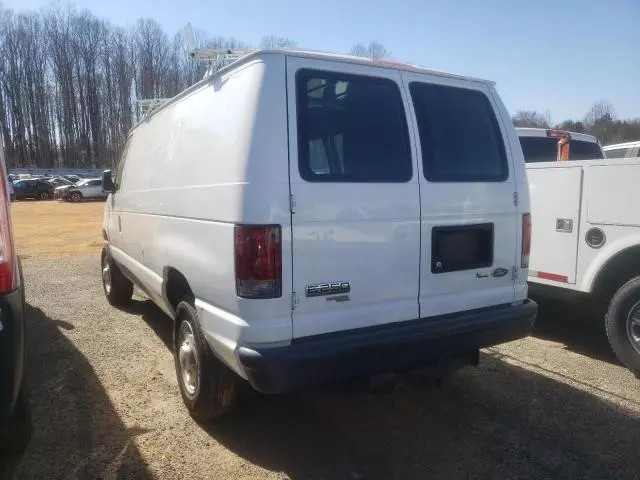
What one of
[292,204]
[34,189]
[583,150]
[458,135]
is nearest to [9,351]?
[292,204]

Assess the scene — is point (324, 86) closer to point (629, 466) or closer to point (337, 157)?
point (337, 157)

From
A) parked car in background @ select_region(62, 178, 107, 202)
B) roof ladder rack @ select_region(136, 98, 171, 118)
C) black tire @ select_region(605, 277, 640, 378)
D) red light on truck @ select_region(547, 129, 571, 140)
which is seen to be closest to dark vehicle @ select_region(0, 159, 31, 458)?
roof ladder rack @ select_region(136, 98, 171, 118)

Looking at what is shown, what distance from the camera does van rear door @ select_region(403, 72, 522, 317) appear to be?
3.12 metres

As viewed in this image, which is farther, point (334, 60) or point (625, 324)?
point (625, 324)

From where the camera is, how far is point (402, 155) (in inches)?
120

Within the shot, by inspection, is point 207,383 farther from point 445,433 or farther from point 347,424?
point 445,433

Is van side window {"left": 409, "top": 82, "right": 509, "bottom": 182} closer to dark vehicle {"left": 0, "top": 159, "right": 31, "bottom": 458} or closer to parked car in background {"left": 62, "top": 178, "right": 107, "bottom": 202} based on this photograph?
dark vehicle {"left": 0, "top": 159, "right": 31, "bottom": 458}

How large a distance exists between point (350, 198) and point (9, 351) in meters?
1.86

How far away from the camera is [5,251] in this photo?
2439 mm

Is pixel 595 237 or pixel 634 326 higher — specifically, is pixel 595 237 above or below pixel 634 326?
above

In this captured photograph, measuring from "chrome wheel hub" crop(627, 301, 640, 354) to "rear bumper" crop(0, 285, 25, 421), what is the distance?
454 centimetres

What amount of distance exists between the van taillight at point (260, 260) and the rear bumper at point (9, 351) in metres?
1.08

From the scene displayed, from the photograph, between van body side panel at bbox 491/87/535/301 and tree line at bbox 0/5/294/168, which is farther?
tree line at bbox 0/5/294/168

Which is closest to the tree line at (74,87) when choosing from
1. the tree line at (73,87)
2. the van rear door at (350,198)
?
the tree line at (73,87)
